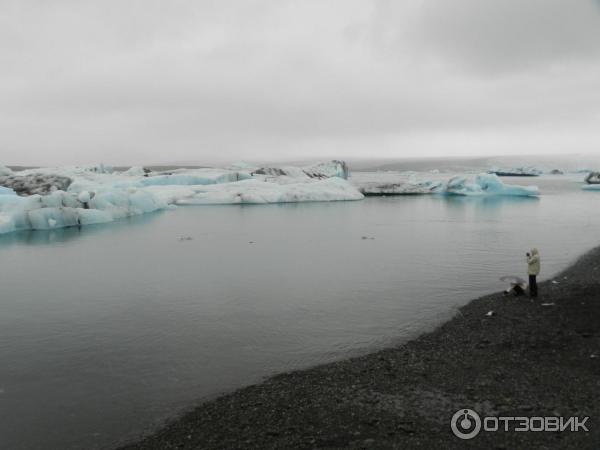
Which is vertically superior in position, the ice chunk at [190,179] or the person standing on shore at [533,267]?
the ice chunk at [190,179]

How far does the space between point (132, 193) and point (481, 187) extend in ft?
90.8

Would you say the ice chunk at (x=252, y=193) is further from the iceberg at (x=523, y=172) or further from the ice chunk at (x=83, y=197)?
the iceberg at (x=523, y=172)

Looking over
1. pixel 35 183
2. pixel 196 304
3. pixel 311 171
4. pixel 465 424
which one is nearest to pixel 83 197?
pixel 35 183

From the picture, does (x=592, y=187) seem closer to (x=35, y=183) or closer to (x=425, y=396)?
(x=35, y=183)

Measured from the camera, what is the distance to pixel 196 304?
8758 mm

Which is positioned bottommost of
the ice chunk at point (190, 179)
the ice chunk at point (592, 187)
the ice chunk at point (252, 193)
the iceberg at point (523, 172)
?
the ice chunk at point (592, 187)

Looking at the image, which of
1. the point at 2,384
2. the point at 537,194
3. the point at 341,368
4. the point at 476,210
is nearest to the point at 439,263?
the point at 341,368

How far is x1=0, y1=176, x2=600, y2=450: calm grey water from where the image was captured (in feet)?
17.3

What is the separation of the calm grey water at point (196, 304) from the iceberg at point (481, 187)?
1882 cm

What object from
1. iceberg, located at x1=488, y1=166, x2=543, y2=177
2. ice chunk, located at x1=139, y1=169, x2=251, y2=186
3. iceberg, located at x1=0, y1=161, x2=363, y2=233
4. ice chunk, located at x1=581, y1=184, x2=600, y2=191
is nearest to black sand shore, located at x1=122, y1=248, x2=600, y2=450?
iceberg, located at x1=0, y1=161, x2=363, y2=233

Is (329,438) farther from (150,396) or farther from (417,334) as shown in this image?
(417,334)

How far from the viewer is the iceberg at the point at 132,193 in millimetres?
20125

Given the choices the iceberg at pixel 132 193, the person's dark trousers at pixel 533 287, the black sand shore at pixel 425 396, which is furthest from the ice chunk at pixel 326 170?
the black sand shore at pixel 425 396

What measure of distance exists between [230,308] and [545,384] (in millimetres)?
5241
